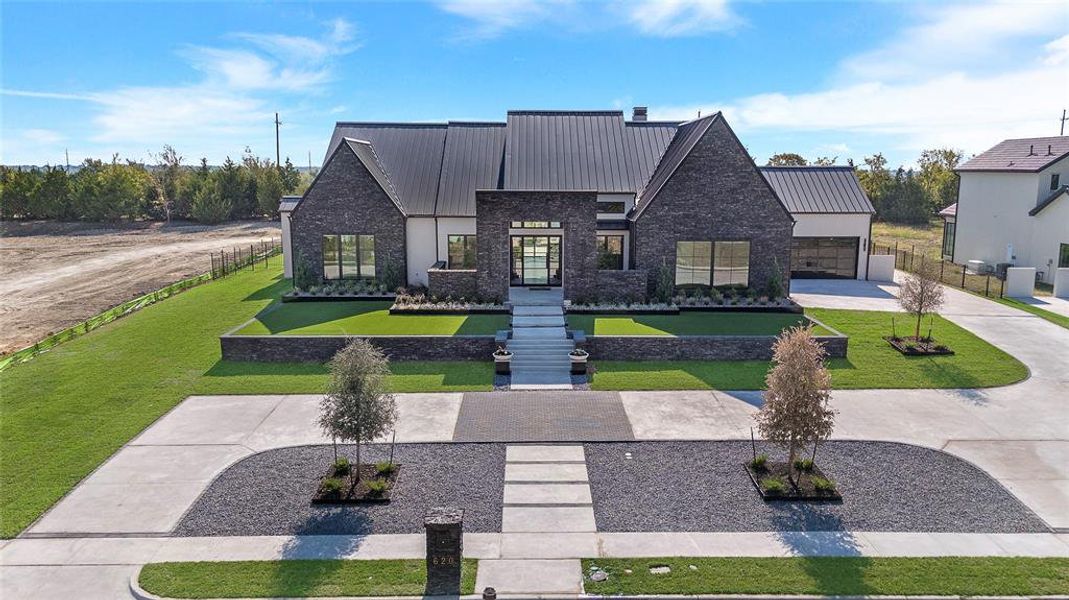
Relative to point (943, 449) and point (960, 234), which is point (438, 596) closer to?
point (943, 449)

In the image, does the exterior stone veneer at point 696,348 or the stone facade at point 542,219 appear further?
the stone facade at point 542,219

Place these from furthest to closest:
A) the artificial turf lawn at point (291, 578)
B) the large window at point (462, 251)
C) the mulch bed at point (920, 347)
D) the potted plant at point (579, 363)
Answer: the large window at point (462, 251) → the mulch bed at point (920, 347) → the potted plant at point (579, 363) → the artificial turf lawn at point (291, 578)

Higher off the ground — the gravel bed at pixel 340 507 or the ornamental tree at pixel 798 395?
the ornamental tree at pixel 798 395

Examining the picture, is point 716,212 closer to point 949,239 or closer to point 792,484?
point 792,484

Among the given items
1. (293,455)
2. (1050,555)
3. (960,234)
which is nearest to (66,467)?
(293,455)

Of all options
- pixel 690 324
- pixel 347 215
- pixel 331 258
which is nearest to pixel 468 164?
pixel 347 215

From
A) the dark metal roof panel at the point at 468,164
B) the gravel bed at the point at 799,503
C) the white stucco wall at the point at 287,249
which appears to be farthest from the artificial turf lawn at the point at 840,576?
the white stucco wall at the point at 287,249

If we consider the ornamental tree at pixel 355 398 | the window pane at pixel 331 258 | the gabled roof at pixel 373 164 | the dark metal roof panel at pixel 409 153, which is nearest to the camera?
the ornamental tree at pixel 355 398

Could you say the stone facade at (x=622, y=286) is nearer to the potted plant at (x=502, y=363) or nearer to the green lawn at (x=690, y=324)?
Result: the green lawn at (x=690, y=324)
